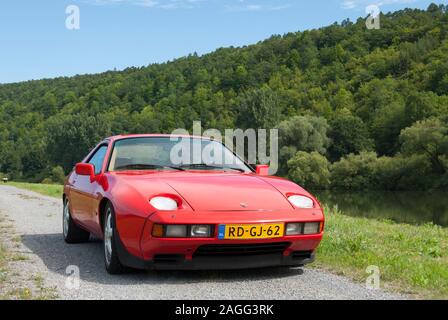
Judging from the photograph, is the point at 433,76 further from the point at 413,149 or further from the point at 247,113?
the point at 413,149

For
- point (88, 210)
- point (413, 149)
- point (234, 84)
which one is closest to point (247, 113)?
point (234, 84)

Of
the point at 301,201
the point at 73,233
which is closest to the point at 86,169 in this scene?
the point at 73,233

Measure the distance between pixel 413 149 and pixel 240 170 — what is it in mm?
53763

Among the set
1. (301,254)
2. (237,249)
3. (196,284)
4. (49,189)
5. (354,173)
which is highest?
(237,249)

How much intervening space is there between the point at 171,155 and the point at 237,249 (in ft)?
5.36

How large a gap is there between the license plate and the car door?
6.09ft

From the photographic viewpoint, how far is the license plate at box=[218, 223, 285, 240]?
4.57 m

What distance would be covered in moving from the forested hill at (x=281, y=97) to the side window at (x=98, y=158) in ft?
175

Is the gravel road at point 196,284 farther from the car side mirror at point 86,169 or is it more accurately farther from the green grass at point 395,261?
the car side mirror at point 86,169

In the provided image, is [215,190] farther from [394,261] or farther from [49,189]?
[49,189]

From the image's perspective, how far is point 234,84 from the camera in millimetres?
110688

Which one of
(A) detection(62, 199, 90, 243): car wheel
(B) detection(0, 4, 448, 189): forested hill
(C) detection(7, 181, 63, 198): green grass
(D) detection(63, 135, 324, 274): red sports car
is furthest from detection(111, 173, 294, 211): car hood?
(B) detection(0, 4, 448, 189): forested hill

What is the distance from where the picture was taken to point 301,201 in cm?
508
